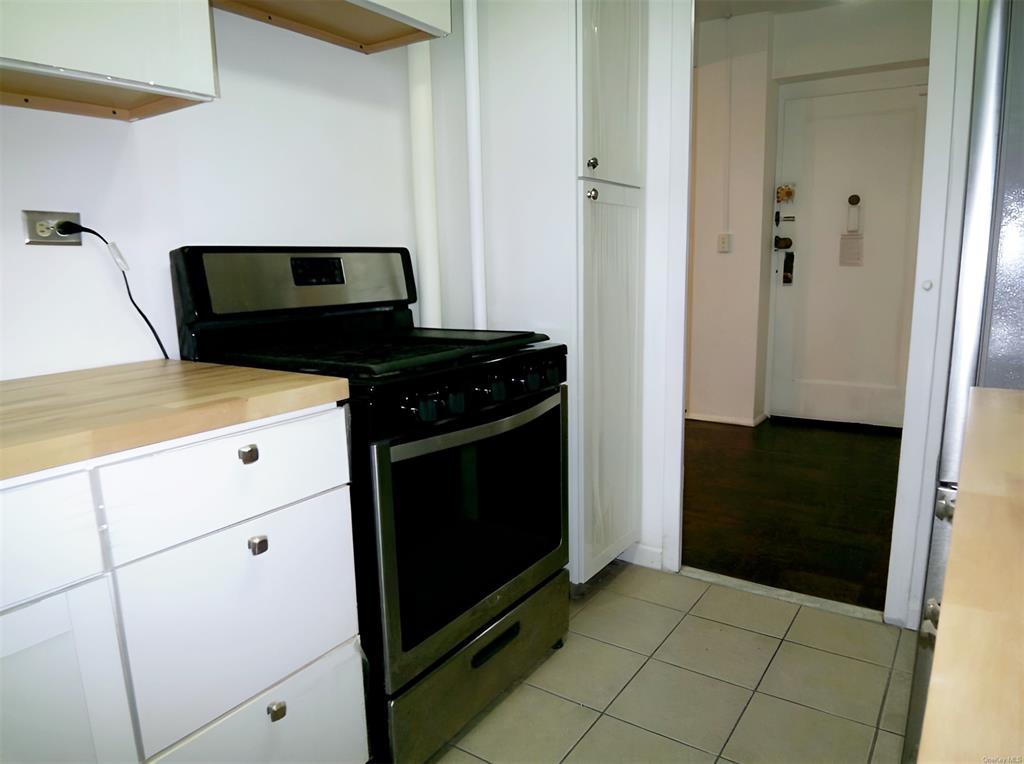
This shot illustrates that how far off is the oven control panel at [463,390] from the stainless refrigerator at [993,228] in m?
0.95

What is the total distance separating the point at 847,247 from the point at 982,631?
13.8ft

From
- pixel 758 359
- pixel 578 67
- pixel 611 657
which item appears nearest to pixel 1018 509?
pixel 611 657

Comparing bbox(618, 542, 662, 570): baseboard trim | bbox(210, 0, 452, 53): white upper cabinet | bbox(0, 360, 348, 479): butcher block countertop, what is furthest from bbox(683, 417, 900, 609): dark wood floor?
bbox(210, 0, 452, 53): white upper cabinet

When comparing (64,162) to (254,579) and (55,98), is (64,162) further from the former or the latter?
(254,579)

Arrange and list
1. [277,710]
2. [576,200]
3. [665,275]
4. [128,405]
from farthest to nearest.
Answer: [665,275]
[576,200]
[277,710]
[128,405]

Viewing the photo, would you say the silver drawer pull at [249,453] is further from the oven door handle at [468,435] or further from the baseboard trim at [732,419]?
the baseboard trim at [732,419]

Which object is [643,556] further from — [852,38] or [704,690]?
[852,38]

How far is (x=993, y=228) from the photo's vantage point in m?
1.61

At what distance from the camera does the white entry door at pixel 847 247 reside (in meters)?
4.00

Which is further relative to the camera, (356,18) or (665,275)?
(665,275)

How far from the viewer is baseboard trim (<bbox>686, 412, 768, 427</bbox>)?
439cm

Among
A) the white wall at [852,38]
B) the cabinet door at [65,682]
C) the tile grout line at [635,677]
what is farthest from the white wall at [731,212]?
the cabinet door at [65,682]

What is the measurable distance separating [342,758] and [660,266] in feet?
5.44

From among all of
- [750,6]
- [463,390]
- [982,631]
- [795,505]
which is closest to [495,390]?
[463,390]
